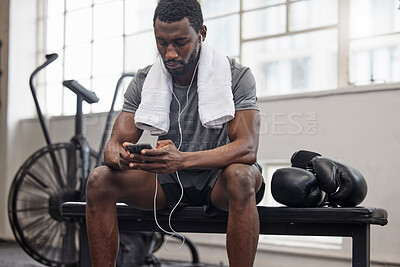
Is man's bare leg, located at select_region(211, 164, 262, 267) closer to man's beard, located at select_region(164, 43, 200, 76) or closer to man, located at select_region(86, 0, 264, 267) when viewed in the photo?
man, located at select_region(86, 0, 264, 267)

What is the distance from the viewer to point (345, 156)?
3.00 meters

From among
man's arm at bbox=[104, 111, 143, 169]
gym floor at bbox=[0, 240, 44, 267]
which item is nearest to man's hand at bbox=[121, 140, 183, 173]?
man's arm at bbox=[104, 111, 143, 169]

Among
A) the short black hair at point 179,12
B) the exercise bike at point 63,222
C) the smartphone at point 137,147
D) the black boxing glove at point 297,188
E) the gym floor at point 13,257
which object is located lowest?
the gym floor at point 13,257

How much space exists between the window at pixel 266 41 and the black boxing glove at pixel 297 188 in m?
1.51

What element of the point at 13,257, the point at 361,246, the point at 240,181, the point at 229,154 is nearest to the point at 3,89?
the point at 13,257

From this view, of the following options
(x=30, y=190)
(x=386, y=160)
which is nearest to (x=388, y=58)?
(x=386, y=160)

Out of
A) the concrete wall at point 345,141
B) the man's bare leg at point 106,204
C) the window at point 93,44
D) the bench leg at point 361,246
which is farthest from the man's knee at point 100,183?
the window at point 93,44

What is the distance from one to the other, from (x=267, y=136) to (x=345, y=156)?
21.1 inches

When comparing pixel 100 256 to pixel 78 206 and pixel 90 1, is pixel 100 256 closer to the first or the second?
pixel 78 206

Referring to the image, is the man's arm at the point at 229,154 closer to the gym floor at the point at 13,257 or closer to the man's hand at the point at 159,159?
the man's hand at the point at 159,159

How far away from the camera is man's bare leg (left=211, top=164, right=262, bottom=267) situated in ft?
5.11

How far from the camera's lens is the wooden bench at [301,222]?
1695 millimetres

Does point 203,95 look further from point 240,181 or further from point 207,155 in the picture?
point 240,181

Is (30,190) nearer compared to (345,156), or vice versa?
(345,156)
